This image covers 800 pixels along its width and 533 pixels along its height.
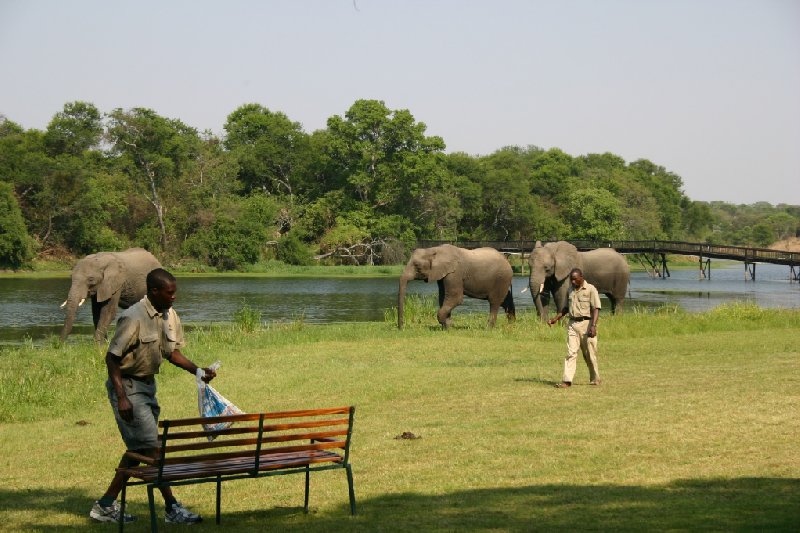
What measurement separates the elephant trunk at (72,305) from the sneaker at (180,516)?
20291 millimetres

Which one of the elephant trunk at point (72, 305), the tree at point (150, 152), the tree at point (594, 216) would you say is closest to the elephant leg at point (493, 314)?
the elephant trunk at point (72, 305)

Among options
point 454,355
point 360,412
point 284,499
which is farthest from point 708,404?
point 454,355

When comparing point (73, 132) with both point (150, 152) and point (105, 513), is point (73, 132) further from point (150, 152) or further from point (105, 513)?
point (105, 513)

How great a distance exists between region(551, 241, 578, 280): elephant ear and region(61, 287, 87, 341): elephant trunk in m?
14.5

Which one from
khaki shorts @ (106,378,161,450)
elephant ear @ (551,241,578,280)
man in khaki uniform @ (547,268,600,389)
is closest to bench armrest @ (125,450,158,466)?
khaki shorts @ (106,378,161,450)

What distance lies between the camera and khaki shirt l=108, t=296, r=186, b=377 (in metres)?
8.92

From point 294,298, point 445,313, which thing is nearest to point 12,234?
point 294,298

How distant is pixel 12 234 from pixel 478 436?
197 feet

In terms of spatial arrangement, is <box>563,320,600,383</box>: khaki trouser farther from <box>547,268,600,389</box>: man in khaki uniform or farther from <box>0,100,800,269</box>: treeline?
<box>0,100,800,269</box>: treeline

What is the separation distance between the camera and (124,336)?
8914mm

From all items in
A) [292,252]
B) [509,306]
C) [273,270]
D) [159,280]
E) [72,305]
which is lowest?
[509,306]

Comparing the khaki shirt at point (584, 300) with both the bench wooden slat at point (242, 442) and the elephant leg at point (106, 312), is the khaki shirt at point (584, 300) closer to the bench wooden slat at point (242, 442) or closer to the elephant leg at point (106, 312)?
the bench wooden slat at point (242, 442)

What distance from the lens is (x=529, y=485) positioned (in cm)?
987

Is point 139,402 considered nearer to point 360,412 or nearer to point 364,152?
point 360,412
